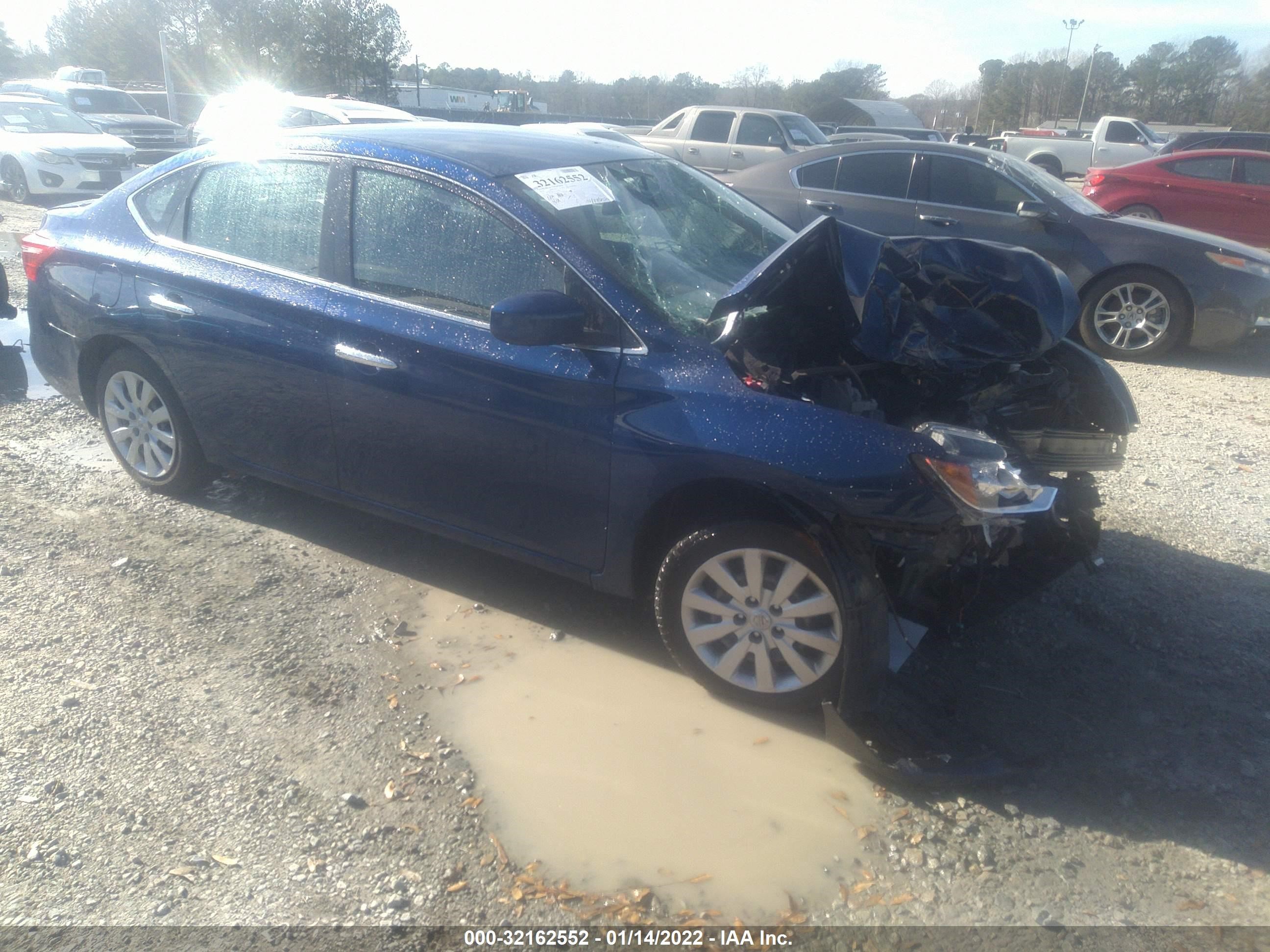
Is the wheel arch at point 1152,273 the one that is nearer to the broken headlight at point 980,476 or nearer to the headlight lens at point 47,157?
the broken headlight at point 980,476

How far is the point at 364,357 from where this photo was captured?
368cm

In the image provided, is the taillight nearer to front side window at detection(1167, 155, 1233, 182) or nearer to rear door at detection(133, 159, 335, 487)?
rear door at detection(133, 159, 335, 487)

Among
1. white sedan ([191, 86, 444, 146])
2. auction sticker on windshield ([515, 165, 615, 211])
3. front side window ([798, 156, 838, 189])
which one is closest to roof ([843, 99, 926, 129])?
white sedan ([191, 86, 444, 146])

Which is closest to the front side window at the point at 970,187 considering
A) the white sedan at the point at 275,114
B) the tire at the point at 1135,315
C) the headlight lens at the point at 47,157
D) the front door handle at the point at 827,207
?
the front door handle at the point at 827,207

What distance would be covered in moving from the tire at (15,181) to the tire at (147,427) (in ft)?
43.4

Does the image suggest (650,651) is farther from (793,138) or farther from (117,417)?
(793,138)

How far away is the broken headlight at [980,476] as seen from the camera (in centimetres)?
291

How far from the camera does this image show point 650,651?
3.70 metres

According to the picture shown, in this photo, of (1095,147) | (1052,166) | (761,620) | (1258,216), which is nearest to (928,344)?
(761,620)

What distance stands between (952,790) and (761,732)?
63 cm

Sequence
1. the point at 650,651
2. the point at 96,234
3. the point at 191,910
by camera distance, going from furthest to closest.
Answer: the point at 96,234
the point at 650,651
the point at 191,910

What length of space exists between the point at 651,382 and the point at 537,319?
1.40 feet

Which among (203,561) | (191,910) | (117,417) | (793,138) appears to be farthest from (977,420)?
(793,138)

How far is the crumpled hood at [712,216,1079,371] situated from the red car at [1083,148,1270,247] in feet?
→ 33.4
